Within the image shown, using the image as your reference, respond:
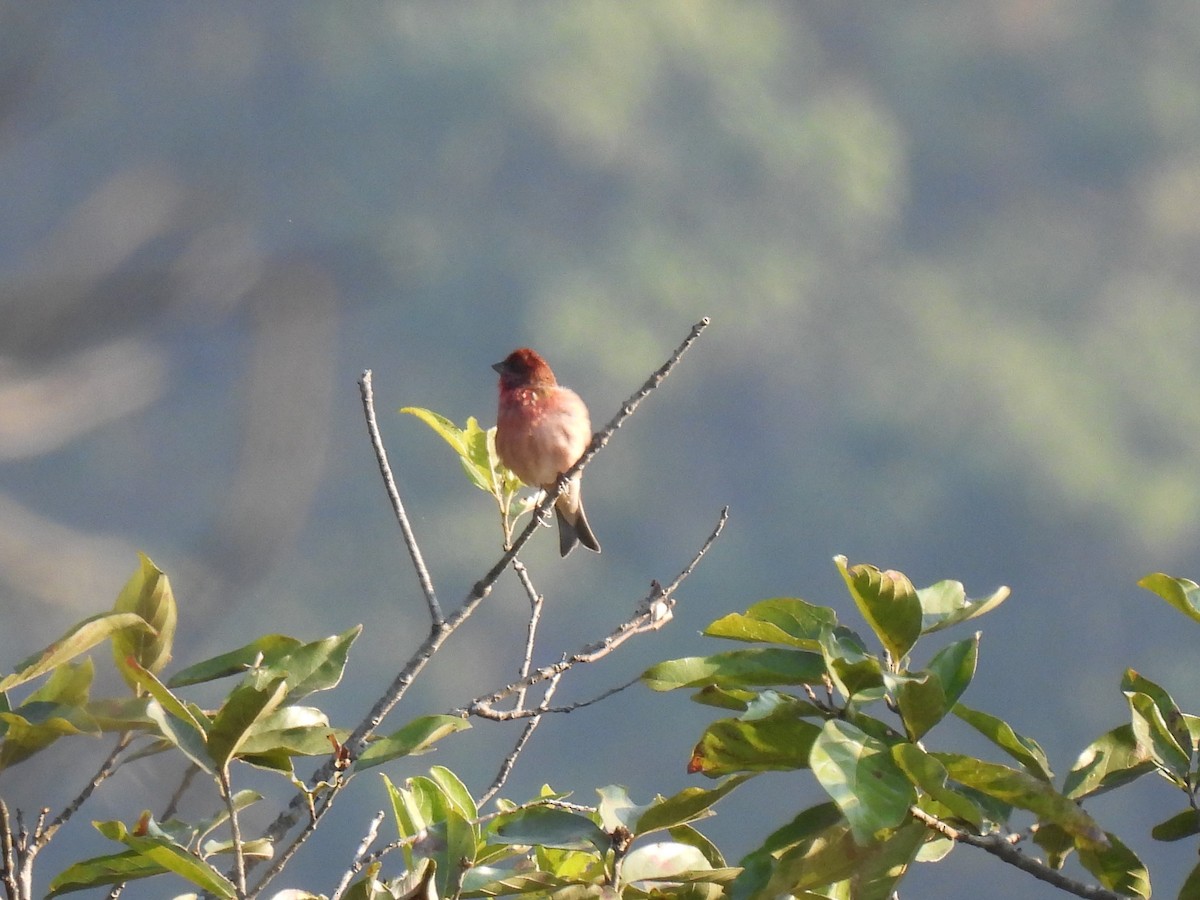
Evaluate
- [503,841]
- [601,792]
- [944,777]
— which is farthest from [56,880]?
[944,777]

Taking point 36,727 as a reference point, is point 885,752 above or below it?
below

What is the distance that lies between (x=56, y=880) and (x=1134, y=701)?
1.14 m

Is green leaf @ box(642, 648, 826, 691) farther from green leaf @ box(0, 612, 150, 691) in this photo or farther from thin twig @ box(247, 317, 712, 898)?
green leaf @ box(0, 612, 150, 691)

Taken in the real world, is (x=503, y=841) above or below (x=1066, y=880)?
above

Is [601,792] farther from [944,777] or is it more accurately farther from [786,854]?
[944,777]

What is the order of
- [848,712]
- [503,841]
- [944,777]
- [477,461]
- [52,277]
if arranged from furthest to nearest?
[477,461] < [52,277] < [503,841] < [848,712] < [944,777]

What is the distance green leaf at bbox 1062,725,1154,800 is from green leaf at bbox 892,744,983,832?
0.79 ft

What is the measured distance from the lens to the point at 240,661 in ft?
4.95

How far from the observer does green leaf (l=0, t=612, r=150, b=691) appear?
1.28m

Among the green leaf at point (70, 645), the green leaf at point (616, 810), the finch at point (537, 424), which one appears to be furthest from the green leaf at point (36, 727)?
A: the finch at point (537, 424)

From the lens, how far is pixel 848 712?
1.26 metres

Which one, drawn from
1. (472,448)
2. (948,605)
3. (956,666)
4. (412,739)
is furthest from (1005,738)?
(472,448)

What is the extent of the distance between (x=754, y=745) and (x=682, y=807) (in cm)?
13

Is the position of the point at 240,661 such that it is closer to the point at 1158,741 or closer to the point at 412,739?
the point at 412,739
